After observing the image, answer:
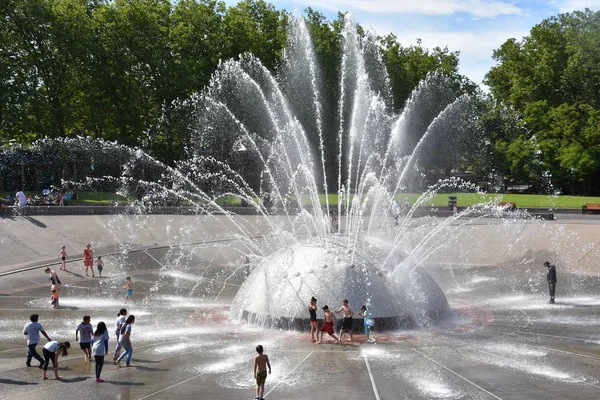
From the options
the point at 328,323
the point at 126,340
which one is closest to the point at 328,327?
the point at 328,323

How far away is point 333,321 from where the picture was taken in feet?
56.0

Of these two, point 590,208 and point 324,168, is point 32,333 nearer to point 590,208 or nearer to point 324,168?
point 324,168

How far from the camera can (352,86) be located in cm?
7300

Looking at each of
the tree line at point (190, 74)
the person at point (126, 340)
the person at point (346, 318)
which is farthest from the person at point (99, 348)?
the tree line at point (190, 74)

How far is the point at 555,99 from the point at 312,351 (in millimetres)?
71131

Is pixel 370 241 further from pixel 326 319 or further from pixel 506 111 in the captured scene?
pixel 506 111

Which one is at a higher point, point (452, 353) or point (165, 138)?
point (165, 138)

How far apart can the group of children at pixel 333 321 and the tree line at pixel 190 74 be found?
44.2 metres

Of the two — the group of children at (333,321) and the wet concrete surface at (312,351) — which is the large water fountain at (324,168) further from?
the wet concrete surface at (312,351)

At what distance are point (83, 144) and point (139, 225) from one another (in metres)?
24.4

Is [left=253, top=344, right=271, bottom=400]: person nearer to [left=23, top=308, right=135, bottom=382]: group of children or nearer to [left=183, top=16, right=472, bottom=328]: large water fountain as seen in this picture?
[left=23, top=308, right=135, bottom=382]: group of children

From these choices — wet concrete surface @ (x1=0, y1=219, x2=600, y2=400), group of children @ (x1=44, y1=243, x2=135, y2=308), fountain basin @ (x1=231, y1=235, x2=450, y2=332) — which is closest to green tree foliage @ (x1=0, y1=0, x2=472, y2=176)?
group of children @ (x1=44, y1=243, x2=135, y2=308)

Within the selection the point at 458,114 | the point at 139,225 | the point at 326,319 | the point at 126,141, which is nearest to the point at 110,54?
the point at 126,141

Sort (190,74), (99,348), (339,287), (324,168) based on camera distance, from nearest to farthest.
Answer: (99,348)
(339,287)
(324,168)
(190,74)
